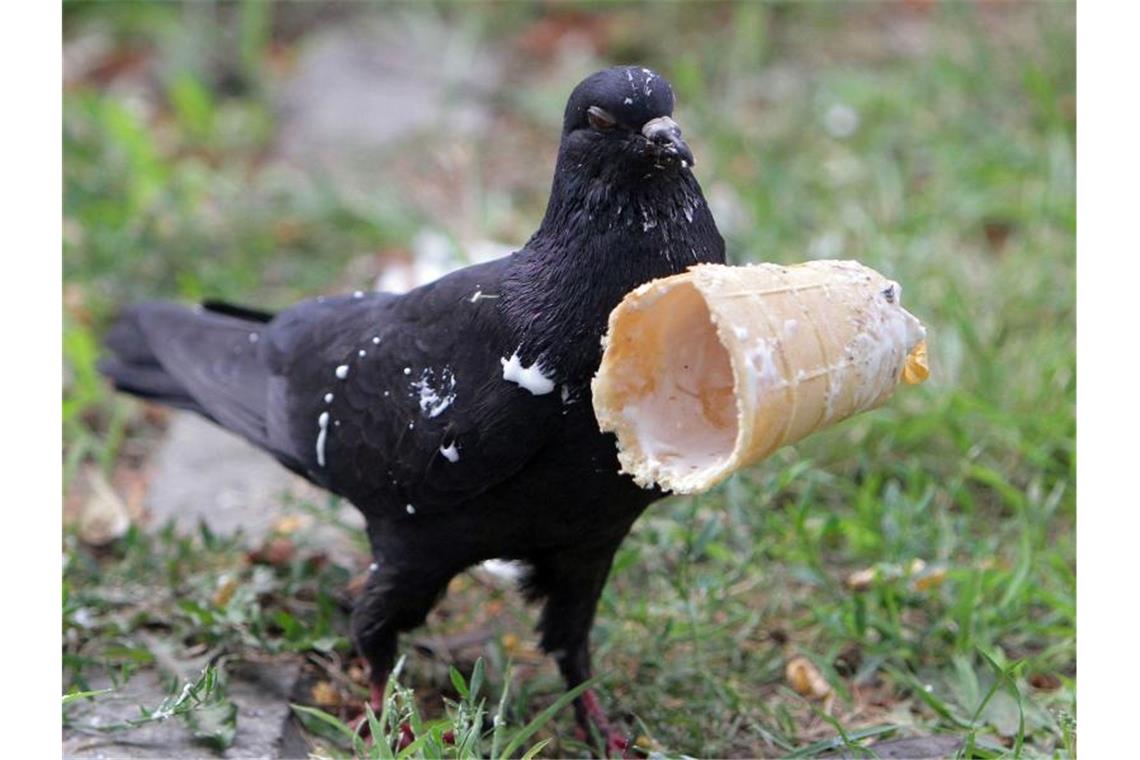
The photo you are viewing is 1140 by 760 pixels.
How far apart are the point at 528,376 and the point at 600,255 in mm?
244

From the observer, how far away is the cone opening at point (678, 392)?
7.79ft

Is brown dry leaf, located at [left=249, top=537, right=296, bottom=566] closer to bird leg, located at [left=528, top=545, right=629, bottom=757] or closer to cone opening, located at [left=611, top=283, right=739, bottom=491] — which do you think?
bird leg, located at [left=528, top=545, right=629, bottom=757]

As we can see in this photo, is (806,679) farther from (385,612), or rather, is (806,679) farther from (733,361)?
(733,361)

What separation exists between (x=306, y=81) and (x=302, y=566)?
3454mm

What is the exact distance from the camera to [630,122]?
251 centimetres

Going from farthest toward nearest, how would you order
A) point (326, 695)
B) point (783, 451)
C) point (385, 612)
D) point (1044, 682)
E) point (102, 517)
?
point (783, 451) < point (102, 517) < point (1044, 682) < point (326, 695) < point (385, 612)

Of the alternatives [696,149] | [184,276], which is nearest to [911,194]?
[696,149]

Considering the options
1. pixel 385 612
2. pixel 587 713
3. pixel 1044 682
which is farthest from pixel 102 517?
pixel 1044 682

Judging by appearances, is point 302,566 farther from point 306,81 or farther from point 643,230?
point 306,81

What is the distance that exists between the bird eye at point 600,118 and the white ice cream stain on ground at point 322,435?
0.95m

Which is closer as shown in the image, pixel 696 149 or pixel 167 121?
pixel 696 149

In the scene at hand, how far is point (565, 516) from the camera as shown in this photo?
106 inches

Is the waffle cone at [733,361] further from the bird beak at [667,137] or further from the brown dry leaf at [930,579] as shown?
the brown dry leaf at [930,579]

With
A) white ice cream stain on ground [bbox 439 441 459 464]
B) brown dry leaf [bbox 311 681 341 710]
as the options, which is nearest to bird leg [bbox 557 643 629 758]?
brown dry leaf [bbox 311 681 341 710]
